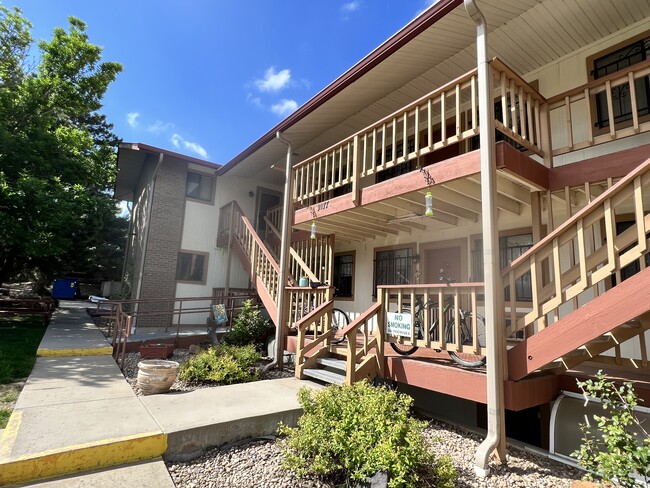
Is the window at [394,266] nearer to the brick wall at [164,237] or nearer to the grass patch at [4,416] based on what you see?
the grass patch at [4,416]

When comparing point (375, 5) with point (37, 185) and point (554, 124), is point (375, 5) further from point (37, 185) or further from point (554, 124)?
point (37, 185)

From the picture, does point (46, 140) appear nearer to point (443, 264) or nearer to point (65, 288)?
point (443, 264)

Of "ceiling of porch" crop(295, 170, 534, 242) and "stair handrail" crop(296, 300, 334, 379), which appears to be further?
"stair handrail" crop(296, 300, 334, 379)

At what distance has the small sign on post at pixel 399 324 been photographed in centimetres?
491

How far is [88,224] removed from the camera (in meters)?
23.2

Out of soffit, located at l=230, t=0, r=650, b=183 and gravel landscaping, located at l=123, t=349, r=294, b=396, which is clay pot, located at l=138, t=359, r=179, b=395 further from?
soffit, located at l=230, t=0, r=650, b=183

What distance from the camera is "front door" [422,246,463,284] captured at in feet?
24.5

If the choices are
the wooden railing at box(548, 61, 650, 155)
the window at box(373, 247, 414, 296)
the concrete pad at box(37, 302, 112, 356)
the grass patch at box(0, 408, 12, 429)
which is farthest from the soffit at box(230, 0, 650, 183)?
the grass patch at box(0, 408, 12, 429)

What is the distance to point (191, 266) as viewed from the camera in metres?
12.5

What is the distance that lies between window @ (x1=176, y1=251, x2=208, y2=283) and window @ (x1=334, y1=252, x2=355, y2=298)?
498cm

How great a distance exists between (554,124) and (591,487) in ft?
18.5

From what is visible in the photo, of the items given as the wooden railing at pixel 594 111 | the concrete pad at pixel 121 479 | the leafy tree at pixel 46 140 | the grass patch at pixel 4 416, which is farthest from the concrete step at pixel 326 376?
the leafy tree at pixel 46 140

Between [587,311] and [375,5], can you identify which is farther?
[375,5]

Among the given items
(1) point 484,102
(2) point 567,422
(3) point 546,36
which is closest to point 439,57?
(3) point 546,36
